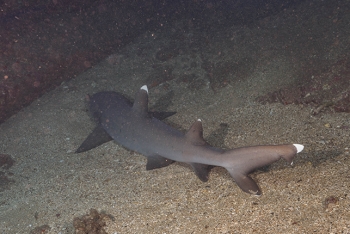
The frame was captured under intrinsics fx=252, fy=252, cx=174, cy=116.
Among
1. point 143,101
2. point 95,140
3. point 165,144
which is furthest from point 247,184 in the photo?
point 95,140

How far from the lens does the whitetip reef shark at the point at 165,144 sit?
287 cm

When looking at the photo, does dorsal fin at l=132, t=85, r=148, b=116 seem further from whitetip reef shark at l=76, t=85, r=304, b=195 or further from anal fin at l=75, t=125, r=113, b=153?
anal fin at l=75, t=125, r=113, b=153

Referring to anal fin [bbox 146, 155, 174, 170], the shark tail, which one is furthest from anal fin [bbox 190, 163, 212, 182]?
anal fin [bbox 146, 155, 174, 170]

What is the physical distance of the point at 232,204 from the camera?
10.0 ft

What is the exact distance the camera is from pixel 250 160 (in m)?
2.90

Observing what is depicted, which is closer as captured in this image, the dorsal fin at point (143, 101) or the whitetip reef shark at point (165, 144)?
the whitetip reef shark at point (165, 144)

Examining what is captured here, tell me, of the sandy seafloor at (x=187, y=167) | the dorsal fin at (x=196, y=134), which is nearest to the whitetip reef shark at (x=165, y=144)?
the dorsal fin at (x=196, y=134)

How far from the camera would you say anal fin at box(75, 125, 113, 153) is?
5070 millimetres

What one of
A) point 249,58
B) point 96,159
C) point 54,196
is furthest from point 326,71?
point 54,196

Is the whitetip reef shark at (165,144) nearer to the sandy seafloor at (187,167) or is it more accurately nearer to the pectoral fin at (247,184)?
the pectoral fin at (247,184)

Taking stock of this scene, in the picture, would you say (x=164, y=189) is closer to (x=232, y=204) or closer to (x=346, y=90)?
(x=232, y=204)

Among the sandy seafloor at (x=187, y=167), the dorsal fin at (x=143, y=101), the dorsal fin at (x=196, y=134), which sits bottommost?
the sandy seafloor at (x=187, y=167)

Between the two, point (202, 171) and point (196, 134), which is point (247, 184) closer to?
point (202, 171)

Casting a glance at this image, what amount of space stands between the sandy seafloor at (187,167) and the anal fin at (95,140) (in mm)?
150
